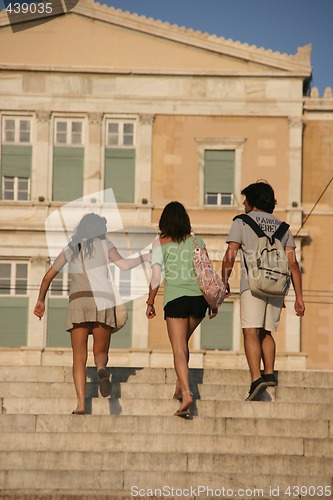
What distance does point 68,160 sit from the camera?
31.5 meters

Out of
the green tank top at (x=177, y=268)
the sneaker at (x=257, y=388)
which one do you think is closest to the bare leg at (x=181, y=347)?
the green tank top at (x=177, y=268)

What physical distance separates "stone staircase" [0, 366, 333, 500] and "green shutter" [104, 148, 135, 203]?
18020 mm

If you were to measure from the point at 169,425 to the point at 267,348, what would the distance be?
143 cm

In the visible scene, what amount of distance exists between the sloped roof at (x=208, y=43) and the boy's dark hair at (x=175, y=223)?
1978 centimetres

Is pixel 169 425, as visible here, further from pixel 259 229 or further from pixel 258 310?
pixel 259 229

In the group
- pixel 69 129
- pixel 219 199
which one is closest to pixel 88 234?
pixel 219 199

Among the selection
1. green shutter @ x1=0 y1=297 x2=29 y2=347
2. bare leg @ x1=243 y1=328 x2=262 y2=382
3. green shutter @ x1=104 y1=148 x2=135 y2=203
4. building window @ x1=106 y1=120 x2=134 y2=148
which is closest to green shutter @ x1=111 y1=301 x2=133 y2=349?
green shutter @ x1=0 y1=297 x2=29 y2=347

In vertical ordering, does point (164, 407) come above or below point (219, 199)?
below

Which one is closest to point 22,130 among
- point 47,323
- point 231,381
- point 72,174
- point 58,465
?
point 72,174

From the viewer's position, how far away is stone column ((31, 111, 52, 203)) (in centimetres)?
3141

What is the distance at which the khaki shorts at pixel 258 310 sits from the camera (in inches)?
483

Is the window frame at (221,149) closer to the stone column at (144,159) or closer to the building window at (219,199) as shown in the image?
the building window at (219,199)

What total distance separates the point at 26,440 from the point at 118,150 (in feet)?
67.9

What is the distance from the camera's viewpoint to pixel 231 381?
43.5 ft
